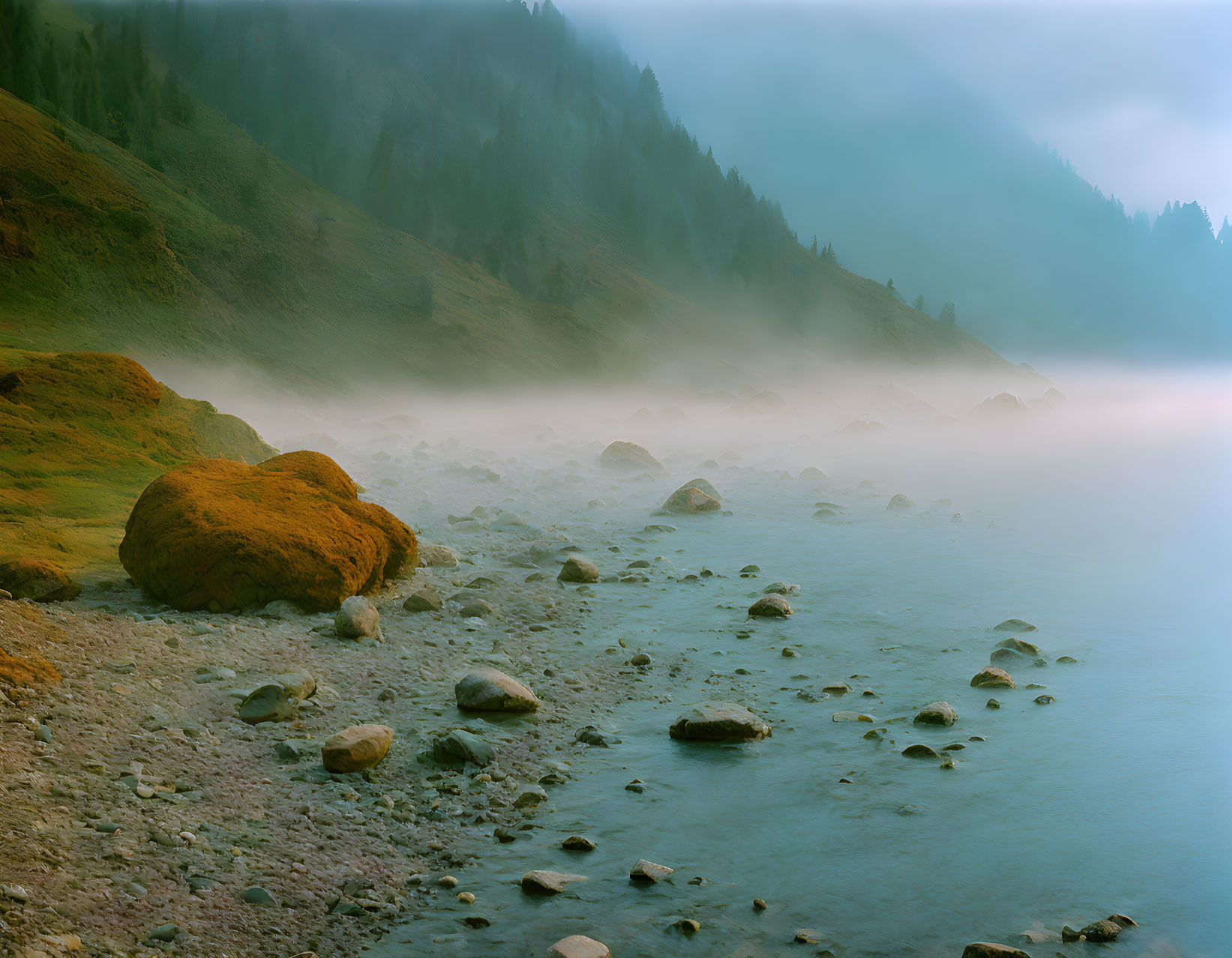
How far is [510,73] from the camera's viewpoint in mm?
117188

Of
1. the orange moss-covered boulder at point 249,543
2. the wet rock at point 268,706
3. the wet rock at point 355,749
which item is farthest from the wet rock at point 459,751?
the orange moss-covered boulder at point 249,543

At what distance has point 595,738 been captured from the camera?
617 cm

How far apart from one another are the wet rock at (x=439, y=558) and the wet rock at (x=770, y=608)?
12.2ft

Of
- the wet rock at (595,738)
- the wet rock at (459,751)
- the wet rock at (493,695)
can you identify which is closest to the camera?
the wet rock at (459,751)

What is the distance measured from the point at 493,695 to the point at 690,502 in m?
9.82

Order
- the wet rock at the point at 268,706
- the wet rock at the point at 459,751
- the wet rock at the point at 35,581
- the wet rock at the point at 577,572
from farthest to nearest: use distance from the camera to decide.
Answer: the wet rock at the point at 577,572, the wet rock at the point at 35,581, the wet rock at the point at 268,706, the wet rock at the point at 459,751

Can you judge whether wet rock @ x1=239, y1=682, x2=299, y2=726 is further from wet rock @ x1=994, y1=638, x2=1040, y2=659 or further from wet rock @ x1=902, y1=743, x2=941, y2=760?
wet rock @ x1=994, y1=638, x2=1040, y2=659

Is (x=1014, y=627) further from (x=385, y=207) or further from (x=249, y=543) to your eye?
(x=385, y=207)

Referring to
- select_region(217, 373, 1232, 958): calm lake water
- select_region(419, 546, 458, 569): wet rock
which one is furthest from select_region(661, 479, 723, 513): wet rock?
select_region(419, 546, 458, 569): wet rock

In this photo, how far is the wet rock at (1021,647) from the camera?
8406mm

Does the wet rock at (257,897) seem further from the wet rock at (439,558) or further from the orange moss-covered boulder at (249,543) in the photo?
the wet rock at (439,558)

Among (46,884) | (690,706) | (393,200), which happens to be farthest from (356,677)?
(393,200)

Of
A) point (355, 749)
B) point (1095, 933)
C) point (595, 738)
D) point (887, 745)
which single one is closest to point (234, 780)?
point (355, 749)

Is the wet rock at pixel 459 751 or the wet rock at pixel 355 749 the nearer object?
the wet rock at pixel 355 749
